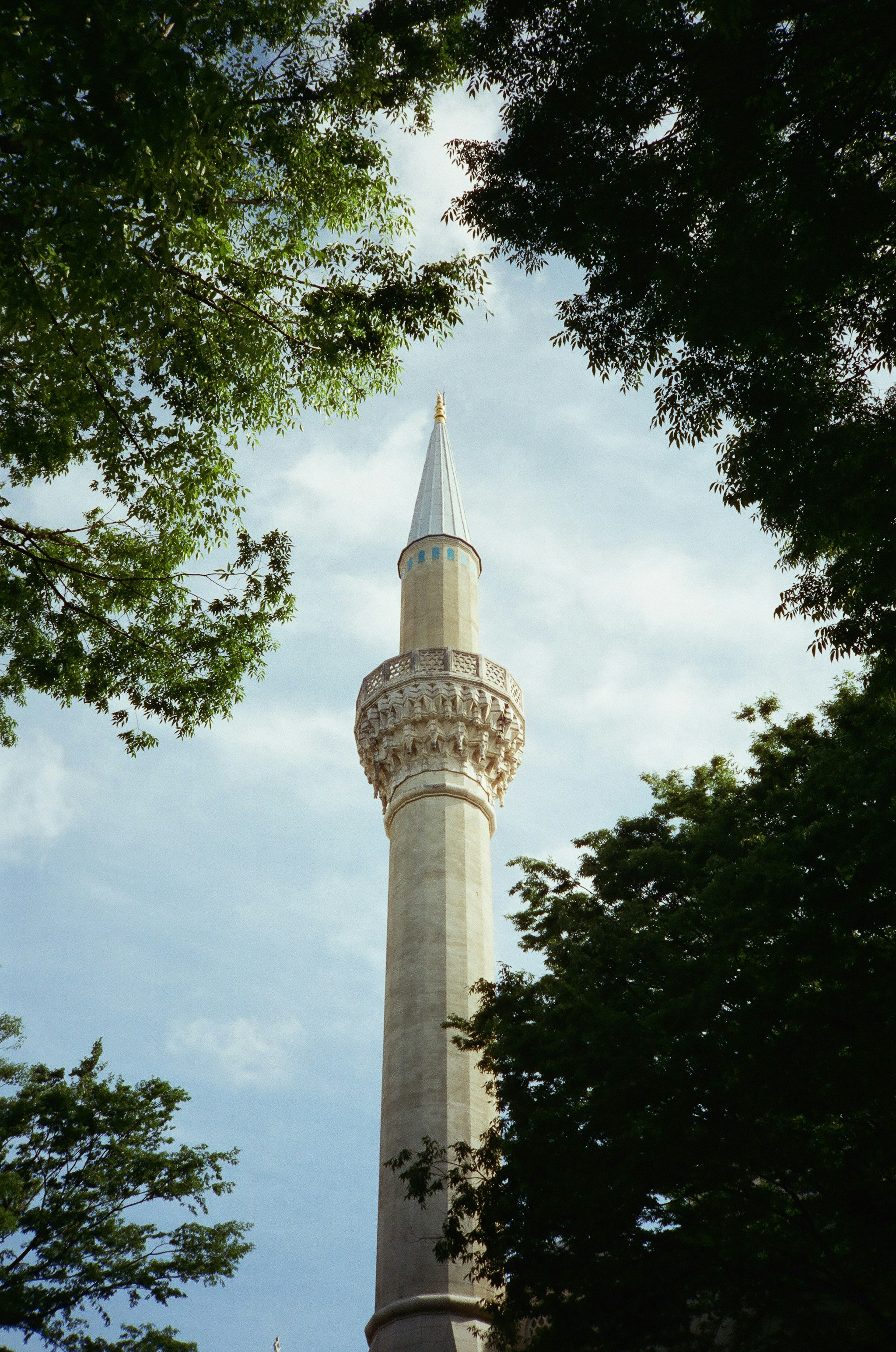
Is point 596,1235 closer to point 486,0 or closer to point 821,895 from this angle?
point 821,895

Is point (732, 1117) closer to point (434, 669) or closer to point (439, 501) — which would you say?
point (434, 669)

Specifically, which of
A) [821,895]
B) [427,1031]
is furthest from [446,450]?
[821,895]

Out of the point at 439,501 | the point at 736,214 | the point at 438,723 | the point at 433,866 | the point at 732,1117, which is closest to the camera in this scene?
the point at 736,214

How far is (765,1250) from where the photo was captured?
11.7 m

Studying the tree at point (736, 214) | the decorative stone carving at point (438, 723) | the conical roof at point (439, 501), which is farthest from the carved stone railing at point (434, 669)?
the tree at point (736, 214)

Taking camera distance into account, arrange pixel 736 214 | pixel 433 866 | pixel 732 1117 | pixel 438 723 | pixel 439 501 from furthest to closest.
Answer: pixel 439 501 → pixel 438 723 → pixel 433 866 → pixel 732 1117 → pixel 736 214

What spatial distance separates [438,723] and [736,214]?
51.9 feet

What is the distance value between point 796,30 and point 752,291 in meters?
2.11

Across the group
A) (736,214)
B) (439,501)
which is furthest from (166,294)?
(439,501)

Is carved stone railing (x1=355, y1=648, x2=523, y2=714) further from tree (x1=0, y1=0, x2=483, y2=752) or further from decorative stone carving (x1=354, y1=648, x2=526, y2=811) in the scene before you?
tree (x1=0, y1=0, x2=483, y2=752)

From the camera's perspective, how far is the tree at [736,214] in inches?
372

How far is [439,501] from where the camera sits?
3045cm

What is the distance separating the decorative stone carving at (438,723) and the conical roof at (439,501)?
187 inches

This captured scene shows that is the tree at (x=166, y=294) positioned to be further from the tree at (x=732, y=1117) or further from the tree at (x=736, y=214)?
the tree at (x=732, y=1117)
